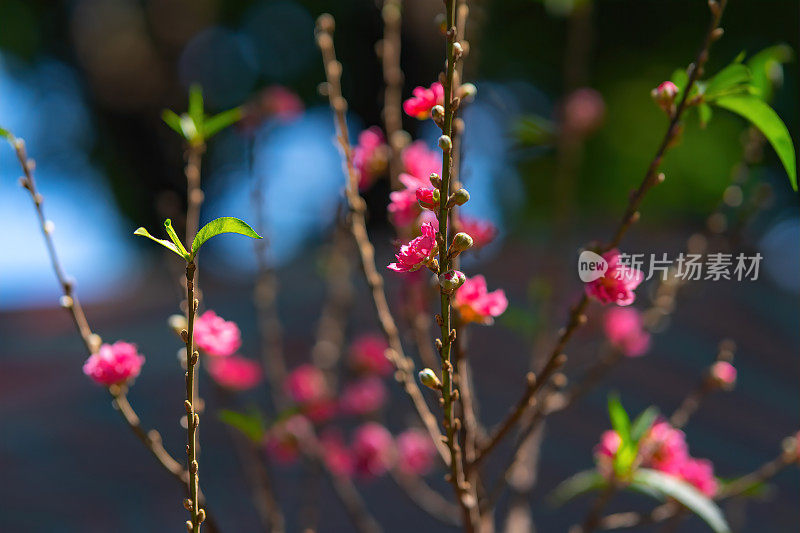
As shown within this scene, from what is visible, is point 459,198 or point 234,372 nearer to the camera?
point 459,198

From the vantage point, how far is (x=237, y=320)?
2117mm

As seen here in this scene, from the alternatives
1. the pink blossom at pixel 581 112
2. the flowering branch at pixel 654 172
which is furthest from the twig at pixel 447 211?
the pink blossom at pixel 581 112

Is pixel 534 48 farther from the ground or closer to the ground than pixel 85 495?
farther from the ground

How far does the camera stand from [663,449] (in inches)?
27.9

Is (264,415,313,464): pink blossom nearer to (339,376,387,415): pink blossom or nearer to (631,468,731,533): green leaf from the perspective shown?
(339,376,387,415): pink blossom

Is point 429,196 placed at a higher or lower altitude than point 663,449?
higher

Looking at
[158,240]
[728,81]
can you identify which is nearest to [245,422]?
[158,240]

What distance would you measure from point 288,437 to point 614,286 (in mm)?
497

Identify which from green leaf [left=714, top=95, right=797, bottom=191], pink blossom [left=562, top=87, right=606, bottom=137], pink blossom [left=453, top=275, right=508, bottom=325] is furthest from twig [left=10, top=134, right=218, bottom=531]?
pink blossom [left=562, top=87, right=606, bottom=137]

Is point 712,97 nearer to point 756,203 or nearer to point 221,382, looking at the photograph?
point 756,203

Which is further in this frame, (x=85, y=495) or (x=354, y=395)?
(x=85, y=495)

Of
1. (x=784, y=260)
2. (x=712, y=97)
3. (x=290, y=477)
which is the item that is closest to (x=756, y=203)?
(x=712, y=97)

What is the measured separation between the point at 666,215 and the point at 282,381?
3578 mm

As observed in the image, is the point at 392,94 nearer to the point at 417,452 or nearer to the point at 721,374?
the point at 721,374
